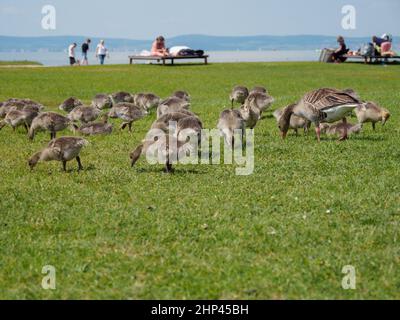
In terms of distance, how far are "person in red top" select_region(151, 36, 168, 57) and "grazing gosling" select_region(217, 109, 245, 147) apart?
35004 mm

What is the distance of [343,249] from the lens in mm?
6617

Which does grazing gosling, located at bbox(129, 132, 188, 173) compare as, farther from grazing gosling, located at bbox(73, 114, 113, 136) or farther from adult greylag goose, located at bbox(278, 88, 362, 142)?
grazing gosling, located at bbox(73, 114, 113, 136)

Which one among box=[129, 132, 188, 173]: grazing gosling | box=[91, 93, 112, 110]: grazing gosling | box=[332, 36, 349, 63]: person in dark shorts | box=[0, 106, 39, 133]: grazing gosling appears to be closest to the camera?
box=[129, 132, 188, 173]: grazing gosling

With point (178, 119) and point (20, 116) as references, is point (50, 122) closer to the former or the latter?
point (20, 116)

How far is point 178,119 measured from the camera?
12219mm

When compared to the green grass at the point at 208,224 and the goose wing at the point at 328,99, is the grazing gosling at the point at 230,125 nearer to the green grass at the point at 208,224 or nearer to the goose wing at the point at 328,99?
the green grass at the point at 208,224

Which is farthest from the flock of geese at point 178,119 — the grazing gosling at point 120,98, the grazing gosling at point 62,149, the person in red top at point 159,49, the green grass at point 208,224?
the person in red top at point 159,49

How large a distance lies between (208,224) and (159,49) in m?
41.2

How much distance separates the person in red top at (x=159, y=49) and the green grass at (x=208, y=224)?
3401 cm

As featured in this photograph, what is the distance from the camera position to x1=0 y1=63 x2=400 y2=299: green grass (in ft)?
19.2

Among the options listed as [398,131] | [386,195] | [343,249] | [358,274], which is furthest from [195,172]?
[398,131]

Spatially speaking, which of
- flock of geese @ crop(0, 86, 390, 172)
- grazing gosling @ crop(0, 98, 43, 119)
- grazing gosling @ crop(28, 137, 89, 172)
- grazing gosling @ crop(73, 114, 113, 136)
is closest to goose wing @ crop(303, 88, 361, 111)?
flock of geese @ crop(0, 86, 390, 172)

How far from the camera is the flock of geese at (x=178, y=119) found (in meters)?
10.3
